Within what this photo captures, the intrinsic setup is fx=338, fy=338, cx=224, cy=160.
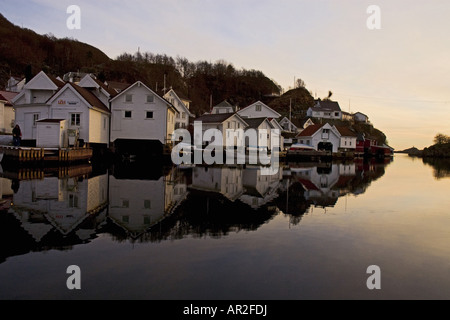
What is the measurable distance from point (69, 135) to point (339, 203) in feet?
78.0

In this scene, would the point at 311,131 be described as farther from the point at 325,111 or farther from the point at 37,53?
the point at 37,53

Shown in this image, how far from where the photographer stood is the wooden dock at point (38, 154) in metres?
23.4

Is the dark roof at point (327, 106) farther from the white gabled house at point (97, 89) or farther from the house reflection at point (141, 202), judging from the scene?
the house reflection at point (141, 202)

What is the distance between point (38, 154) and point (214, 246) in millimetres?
21453

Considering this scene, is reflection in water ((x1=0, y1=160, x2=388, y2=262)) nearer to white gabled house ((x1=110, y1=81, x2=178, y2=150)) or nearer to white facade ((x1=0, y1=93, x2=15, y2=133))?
white gabled house ((x1=110, y1=81, x2=178, y2=150))

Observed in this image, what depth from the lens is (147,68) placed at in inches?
4434

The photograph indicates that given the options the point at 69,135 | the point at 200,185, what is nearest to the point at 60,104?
the point at 69,135

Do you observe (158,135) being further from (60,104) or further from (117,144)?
(60,104)

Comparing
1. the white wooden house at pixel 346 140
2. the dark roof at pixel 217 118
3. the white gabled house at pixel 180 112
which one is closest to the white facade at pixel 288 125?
the white wooden house at pixel 346 140

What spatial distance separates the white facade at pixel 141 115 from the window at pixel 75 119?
4566 millimetres

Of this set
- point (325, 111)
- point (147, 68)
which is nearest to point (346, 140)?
point (325, 111)

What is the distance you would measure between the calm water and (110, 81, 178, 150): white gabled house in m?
21.4

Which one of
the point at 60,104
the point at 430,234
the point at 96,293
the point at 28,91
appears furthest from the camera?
the point at 28,91

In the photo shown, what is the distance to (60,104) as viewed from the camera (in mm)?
31125
